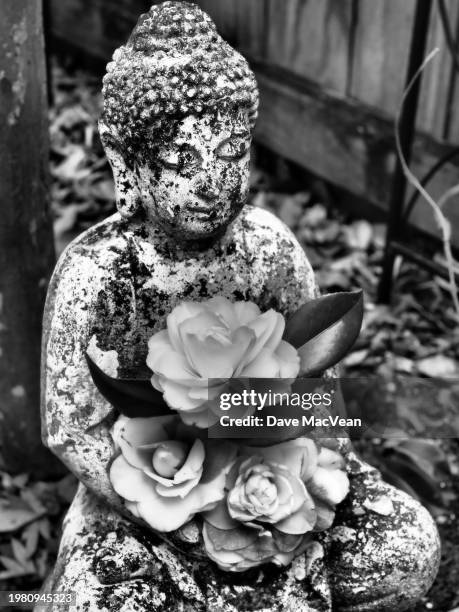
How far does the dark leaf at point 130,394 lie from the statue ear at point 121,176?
0.29 m

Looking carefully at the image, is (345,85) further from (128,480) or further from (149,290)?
(128,480)

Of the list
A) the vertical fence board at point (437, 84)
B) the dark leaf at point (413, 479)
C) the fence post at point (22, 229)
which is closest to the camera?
the fence post at point (22, 229)

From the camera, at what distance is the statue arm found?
6.44 ft

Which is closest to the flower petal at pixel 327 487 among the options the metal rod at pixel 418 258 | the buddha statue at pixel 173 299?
the buddha statue at pixel 173 299

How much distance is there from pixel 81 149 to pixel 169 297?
7.86ft

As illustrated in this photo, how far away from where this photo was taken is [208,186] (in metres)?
1.80

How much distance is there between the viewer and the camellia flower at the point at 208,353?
1.78 m

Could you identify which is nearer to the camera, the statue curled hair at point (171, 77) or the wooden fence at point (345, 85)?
the statue curled hair at point (171, 77)

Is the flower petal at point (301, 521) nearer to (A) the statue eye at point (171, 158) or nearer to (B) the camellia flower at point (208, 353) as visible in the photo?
(B) the camellia flower at point (208, 353)

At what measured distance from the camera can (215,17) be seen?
14.3 feet

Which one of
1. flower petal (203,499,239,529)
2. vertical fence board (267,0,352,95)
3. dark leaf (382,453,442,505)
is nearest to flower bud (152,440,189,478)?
flower petal (203,499,239,529)

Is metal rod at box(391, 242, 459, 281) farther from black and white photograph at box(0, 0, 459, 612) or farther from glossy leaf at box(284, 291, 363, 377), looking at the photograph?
glossy leaf at box(284, 291, 363, 377)

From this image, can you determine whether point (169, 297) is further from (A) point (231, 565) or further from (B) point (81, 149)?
(B) point (81, 149)

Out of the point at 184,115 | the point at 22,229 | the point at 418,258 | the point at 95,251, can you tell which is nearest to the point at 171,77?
the point at 184,115
